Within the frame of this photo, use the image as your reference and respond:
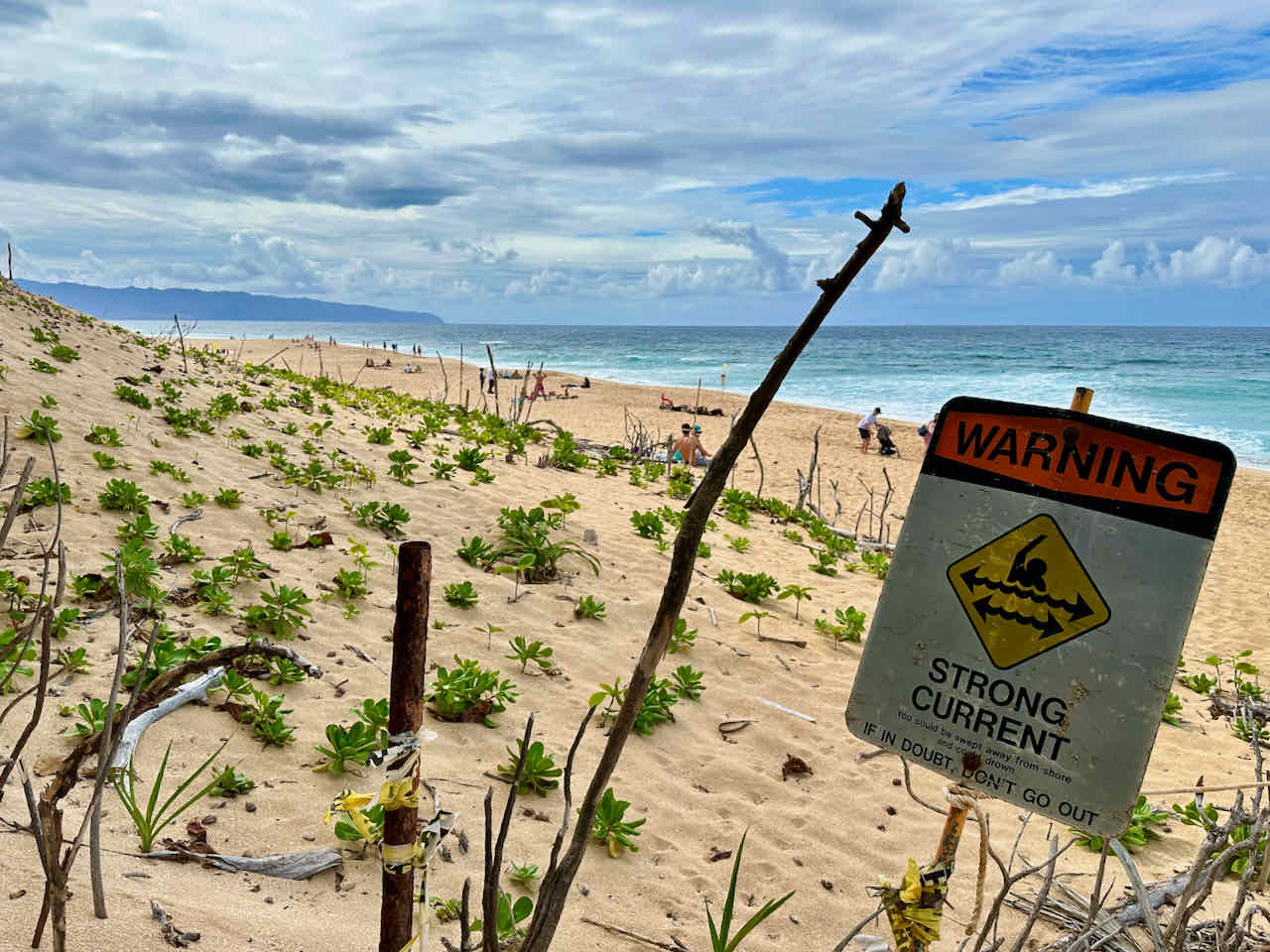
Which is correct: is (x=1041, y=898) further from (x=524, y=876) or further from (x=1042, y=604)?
(x=524, y=876)

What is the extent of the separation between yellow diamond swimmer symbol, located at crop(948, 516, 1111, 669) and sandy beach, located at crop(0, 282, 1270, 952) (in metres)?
1.85

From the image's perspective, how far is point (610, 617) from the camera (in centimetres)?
581

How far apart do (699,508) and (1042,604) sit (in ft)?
2.86

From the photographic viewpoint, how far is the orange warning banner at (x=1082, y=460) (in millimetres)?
1600

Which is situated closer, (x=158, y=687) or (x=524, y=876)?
(x=158, y=687)

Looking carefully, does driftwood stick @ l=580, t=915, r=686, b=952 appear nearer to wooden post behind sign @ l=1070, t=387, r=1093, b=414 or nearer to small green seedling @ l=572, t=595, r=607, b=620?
wooden post behind sign @ l=1070, t=387, r=1093, b=414

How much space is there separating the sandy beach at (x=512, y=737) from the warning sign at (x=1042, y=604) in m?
1.68

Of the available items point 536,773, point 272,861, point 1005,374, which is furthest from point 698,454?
point 1005,374

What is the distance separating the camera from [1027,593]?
169cm

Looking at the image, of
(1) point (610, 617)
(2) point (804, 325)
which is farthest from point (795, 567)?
(2) point (804, 325)

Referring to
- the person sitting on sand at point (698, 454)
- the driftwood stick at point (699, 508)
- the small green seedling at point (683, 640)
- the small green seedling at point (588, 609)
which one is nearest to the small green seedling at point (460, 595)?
the small green seedling at point (588, 609)

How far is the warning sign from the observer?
160cm

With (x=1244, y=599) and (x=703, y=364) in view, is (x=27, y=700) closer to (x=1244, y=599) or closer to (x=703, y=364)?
(x=1244, y=599)

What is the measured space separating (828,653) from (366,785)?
3.66 meters
